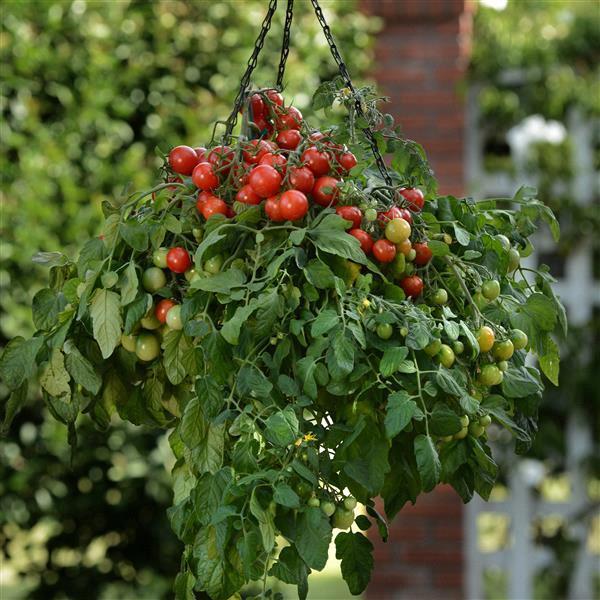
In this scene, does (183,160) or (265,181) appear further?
(183,160)

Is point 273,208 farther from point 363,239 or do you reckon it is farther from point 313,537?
point 313,537

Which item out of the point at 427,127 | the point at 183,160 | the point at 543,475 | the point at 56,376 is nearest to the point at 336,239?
the point at 183,160

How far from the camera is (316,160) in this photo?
108 centimetres

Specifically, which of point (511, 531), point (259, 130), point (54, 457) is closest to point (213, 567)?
point (259, 130)

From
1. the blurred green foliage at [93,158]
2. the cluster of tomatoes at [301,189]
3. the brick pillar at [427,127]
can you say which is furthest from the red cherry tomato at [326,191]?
the brick pillar at [427,127]

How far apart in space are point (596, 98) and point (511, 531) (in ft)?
4.79

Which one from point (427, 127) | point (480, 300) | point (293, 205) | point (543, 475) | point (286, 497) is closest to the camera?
point (286, 497)

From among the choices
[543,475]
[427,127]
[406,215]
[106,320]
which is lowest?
[543,475]

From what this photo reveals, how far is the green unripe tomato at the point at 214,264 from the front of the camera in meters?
1.06

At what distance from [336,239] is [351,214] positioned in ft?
0.21

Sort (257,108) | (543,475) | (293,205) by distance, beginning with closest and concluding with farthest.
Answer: (293,205) < (257,108) < (543,475)

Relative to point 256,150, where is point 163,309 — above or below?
below

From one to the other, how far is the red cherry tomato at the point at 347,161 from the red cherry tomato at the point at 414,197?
0.08 m

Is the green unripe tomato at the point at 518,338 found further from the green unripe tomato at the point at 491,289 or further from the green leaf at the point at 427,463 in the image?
the green leaf at the point at 427,463
